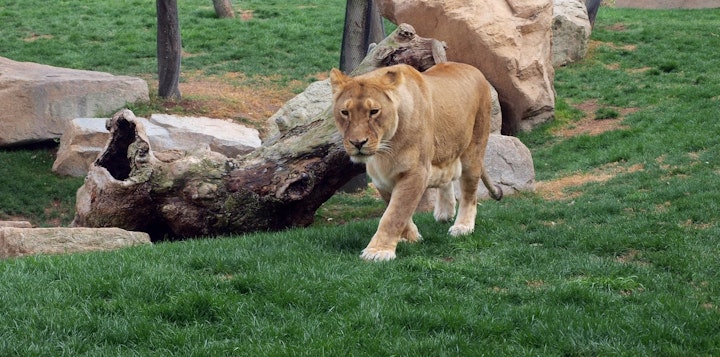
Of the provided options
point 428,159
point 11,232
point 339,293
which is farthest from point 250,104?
point 339,293

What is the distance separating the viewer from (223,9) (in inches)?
1065

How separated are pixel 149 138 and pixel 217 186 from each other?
4.53 metres

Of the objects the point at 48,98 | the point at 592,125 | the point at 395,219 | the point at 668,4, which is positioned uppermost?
the point at 395,219

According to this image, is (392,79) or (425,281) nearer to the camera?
(425,281)

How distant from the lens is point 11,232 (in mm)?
9258

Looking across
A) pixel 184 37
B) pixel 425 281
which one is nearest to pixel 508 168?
pixel 425 281

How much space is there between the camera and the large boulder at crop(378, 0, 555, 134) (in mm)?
18344

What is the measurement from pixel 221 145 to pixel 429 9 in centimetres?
622

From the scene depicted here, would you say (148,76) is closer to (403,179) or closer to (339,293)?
(403,179)

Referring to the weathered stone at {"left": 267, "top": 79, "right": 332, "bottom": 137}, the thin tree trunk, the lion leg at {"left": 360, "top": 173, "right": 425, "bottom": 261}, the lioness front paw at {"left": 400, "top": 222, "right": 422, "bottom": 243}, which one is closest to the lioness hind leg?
the lioness front paw at {"left": 400, "top": 222, "right": 422, "bottom": 243}

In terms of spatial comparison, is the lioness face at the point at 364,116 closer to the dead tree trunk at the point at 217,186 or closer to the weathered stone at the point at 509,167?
the dead tree trunk at the point at 217,186

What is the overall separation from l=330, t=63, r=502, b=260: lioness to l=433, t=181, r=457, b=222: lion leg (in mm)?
260

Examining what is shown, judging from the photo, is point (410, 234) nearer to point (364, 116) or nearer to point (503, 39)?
point (364, 116)

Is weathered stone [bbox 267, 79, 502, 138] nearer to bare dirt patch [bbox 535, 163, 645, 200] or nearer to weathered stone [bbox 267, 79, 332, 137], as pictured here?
weathered stone [bbox 267, 79, 332, 137]
